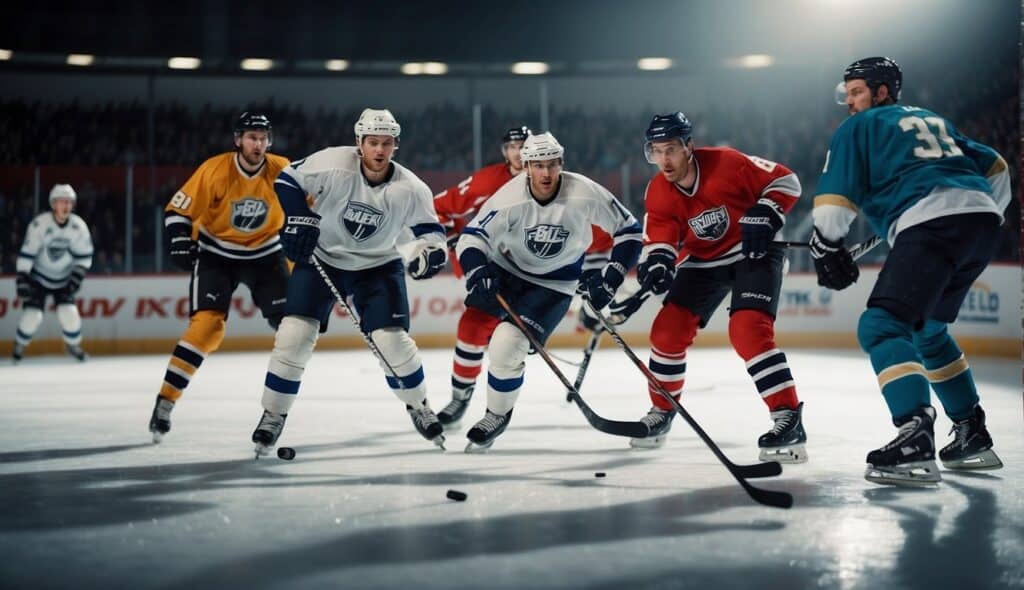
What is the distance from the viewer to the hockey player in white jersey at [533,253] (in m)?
4.34

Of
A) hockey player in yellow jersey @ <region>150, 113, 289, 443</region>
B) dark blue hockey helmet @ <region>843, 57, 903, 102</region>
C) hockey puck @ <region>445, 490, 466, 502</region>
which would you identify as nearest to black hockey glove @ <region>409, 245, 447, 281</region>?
hockey player in yellow jersey @ <region>150, 113, 289, 443</region>

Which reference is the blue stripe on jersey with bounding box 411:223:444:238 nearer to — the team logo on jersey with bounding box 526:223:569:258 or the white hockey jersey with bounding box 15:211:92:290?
the team logo on jersey with bounding box 526:223:569:258

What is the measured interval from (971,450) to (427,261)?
2084mm

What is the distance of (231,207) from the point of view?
15.8 ft

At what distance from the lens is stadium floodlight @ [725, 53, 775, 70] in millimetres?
17031

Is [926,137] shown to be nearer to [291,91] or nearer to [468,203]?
[468,203]

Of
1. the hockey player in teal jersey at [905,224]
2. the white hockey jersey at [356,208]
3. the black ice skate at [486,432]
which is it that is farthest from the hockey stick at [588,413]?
the hockey player in teal jersey at [905,224]

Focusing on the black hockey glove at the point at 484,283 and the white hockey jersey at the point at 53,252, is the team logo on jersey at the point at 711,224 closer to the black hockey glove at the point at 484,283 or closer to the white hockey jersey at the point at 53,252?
the black hockey glove at the point at 484,283

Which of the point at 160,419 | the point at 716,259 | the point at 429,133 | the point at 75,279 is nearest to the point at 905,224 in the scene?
the point at 716,259

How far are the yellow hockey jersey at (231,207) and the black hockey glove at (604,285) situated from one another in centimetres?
140

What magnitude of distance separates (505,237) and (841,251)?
146cm

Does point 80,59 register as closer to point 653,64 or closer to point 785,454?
point 653,64

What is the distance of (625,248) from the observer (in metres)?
4.57

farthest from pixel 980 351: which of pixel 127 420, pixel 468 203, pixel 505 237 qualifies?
pixel 127 420
